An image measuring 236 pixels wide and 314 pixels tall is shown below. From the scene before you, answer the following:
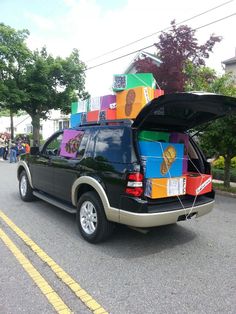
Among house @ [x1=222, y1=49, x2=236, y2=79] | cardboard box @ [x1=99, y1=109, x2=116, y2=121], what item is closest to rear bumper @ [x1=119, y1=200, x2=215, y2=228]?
cardboard box @ [x1=99, y1=109, x2=116, y2=121]

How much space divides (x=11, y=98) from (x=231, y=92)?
1688cm

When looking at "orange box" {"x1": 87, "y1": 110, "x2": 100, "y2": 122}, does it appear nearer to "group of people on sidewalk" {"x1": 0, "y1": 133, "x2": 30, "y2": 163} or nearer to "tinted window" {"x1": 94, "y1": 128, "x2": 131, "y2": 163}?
→ "tinted window" {"x1": 94, "y1": 128, "x2": 131, "y2": 163}

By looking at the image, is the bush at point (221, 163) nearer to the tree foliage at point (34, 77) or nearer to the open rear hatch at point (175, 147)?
the open rear hatch at point (175, 147)

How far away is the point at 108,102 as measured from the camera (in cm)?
521

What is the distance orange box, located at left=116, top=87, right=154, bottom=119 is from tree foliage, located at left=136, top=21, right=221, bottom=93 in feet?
45.0

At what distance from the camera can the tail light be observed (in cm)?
420

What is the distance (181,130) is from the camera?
538cm

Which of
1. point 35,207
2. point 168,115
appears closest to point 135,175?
point 168,115

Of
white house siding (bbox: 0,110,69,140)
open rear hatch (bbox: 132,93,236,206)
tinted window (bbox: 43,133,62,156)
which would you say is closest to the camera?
open rear hatch (bbox: 132,93,236,206)

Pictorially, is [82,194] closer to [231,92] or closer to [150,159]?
[150,159]

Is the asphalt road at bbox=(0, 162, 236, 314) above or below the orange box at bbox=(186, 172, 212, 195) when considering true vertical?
below

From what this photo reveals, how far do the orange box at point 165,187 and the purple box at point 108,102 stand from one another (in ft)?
4.82

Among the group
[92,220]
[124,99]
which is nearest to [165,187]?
[92,220]

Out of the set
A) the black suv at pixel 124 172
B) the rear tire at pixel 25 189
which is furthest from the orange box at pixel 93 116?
the rear tire at pixel 25 189
